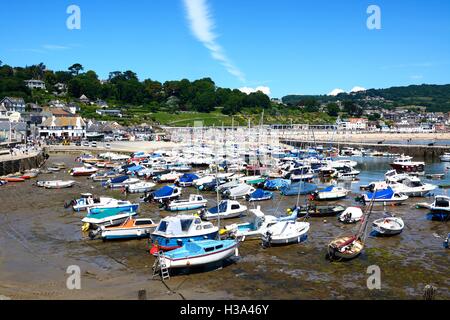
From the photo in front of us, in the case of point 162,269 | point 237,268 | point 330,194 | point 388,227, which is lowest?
point 237,268

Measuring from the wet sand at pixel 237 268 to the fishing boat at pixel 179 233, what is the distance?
3.40 ft

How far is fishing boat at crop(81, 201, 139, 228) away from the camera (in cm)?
2934

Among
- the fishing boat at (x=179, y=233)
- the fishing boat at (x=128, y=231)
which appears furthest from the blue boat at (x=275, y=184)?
the fishing boat at (x=179, y=233)

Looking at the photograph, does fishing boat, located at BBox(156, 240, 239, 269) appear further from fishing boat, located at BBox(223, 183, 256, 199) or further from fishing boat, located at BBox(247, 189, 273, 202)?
fishing boat, located at BBox(223, 183, 256, 199)

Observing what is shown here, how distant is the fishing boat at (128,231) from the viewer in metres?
26.8

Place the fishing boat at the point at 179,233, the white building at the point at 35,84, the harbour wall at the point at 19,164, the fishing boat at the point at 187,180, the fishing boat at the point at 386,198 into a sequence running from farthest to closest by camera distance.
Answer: the white building at the point at 35,84 < the harbour wall at the point at 19,164 < the fishing boat at the point at 187,180 < the fishing boat at the point at 386,198 < the fishing boat at the point at 179,233

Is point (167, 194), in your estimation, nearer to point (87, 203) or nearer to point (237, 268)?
point (87, 203)

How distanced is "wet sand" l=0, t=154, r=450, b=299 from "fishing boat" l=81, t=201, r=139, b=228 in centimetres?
107

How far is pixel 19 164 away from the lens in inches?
2350

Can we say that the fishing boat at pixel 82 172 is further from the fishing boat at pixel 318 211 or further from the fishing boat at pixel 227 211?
the fishing boat at pixel 318 211

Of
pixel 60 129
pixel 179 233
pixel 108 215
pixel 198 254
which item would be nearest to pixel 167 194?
pixel 108 215

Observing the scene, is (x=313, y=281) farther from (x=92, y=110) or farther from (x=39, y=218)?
(x=92, y=110)

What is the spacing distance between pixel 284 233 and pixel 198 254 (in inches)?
268
